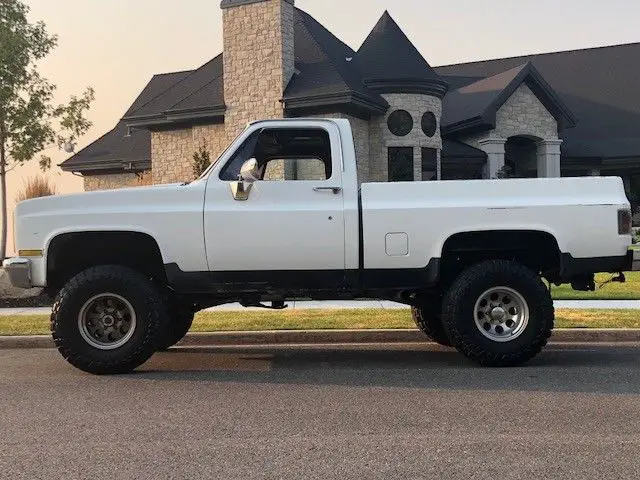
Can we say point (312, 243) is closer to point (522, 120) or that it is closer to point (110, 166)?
point (522, 120)

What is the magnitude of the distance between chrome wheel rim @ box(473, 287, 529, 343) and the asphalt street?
1.28 feet

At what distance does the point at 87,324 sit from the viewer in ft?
22.8

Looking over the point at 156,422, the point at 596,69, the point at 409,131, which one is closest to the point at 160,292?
the point at 156,422

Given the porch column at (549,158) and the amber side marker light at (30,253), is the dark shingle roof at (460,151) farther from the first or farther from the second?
the amber side marker light at (30,253)

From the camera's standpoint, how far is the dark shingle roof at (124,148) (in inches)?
1252

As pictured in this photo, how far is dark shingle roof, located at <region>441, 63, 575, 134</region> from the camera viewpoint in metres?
28.9

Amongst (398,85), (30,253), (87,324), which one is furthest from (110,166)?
(87,324)

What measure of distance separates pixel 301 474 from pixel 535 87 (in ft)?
95.5

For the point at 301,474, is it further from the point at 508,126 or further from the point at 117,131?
the point at 117,131

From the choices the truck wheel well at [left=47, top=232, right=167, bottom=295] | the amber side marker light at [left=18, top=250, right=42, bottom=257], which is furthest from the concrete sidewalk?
the amber side marker light at [left=18, top=250, right=42, bottom=257]

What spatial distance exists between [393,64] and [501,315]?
21455mm

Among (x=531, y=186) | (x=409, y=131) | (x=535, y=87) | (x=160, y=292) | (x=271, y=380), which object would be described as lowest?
(x=271, y=380)

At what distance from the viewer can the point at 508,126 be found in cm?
2988

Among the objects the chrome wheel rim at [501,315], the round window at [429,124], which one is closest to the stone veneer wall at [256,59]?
the round window at [429,124]
